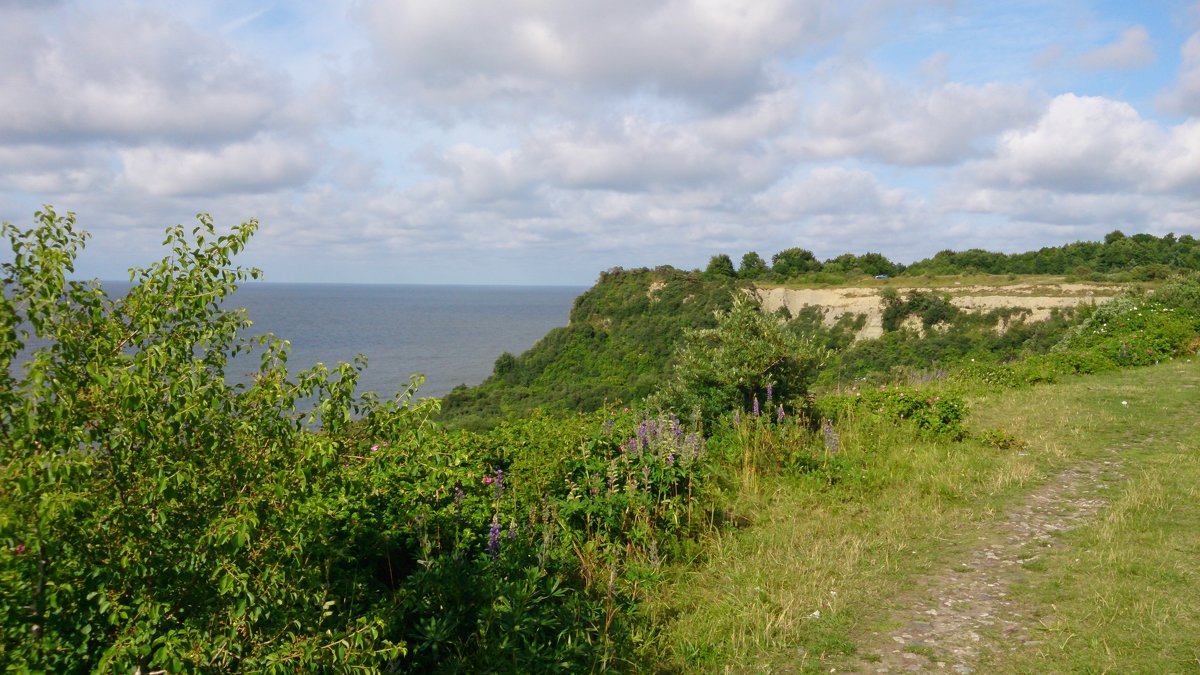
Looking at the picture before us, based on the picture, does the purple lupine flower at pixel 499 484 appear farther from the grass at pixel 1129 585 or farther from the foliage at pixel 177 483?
the grass at pixel 1129 585

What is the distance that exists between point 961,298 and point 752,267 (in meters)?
17.9

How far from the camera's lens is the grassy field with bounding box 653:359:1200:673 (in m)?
4.56

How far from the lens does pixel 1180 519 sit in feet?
21.5

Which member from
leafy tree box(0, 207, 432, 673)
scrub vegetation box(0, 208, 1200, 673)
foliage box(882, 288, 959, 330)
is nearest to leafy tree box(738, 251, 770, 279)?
foliage box(882, 288, 959, 330)

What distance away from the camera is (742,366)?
9.85 m

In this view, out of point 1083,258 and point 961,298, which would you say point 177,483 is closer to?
point 961,298

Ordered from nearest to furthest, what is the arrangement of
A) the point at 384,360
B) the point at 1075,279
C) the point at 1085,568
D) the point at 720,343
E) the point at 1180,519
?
the point at 1085,568
the point at 1180,519
the point at 720,343
the point at 1075,279
the point at 384,360

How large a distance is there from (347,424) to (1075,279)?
38.6 m

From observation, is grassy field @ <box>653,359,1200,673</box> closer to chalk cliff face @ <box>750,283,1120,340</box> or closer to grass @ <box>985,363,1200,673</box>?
grass @ <box>985,363,1200,673</box>

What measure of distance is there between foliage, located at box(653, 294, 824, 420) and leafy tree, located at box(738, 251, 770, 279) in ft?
126

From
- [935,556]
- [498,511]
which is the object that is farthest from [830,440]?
[498,511]

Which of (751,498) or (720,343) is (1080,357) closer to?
(720,343)

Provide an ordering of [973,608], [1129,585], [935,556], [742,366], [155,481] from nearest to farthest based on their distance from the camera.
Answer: [155,481] → [973,608] → [1129,585] → [935,556] → [742,366]

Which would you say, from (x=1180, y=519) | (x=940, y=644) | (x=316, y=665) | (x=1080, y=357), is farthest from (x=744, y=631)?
(x=1080, y=357)
